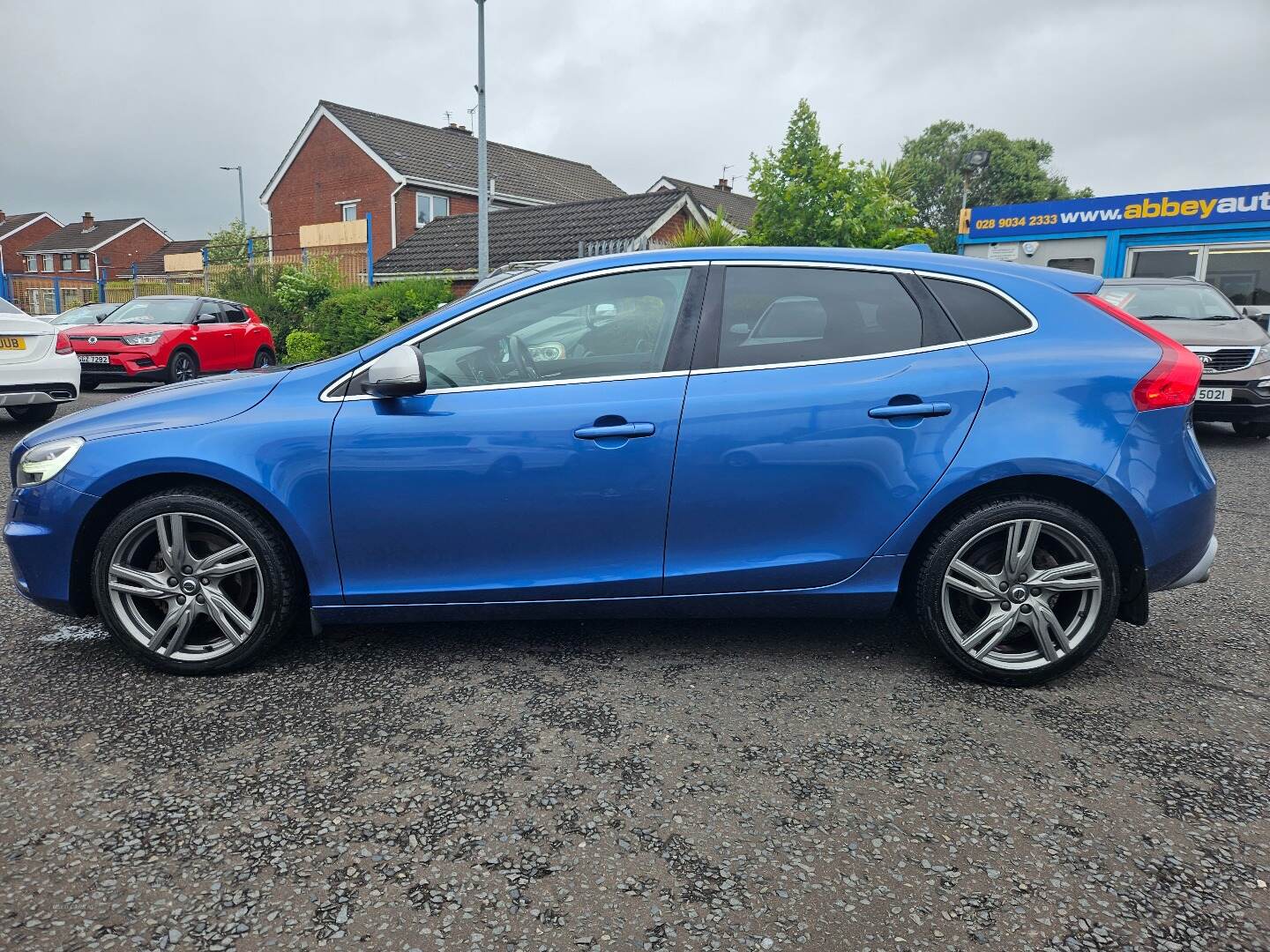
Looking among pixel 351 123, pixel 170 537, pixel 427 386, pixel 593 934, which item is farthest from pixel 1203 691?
pixel 351 123

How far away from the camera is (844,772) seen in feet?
9.05

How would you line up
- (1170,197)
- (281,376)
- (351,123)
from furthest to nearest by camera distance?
(351,123), (1170,197), (281,376)

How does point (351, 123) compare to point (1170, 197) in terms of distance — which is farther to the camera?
point (351, 123)

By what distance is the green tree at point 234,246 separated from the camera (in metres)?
24.4

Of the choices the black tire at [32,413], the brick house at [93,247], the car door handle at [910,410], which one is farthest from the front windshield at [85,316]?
the brick house at [93,247]

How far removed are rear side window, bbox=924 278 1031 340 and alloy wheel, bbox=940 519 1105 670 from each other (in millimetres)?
714

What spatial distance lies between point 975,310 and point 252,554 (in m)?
2.82

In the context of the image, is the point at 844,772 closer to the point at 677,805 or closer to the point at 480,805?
the point at 677,805

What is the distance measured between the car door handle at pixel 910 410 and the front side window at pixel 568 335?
2.66ft

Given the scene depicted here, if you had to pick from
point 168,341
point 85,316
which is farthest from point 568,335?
point 85,316

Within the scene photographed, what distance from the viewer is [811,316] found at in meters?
3.43

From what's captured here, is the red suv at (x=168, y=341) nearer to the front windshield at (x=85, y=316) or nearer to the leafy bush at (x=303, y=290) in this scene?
the front windshield at (x=85, y=316)

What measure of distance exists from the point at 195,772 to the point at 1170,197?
60.5 ft

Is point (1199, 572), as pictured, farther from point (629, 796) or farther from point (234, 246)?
point (234, 246)
